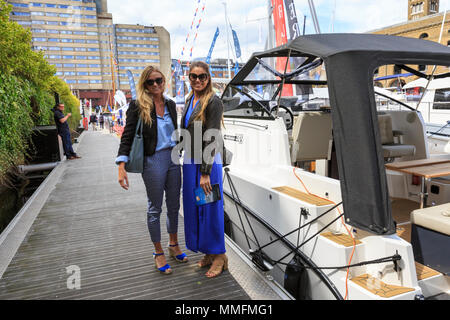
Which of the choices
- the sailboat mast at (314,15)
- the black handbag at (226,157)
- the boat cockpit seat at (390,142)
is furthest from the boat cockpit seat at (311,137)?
the sailboat mast at (314,15)

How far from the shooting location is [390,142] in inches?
170

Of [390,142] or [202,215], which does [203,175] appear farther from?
[390,142]

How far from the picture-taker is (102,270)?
9.43 feet

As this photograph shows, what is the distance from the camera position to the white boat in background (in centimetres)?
198

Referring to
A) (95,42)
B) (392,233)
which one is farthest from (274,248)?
(95,42)

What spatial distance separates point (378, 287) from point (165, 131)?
1.91 m

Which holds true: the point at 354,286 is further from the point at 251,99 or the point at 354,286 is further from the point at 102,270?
the point at 251,99

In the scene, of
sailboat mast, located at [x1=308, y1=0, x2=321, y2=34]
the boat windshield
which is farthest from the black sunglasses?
sailboat mast, located at [x1=308, y1=0, x2=321, y2=34]

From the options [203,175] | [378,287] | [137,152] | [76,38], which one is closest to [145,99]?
[137,152]

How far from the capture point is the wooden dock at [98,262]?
251 cm

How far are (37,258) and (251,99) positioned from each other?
9.62ft

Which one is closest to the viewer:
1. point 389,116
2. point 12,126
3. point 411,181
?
point 411,181

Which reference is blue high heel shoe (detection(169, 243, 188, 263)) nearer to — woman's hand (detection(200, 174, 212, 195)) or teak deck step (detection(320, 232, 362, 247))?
woman's hand (detection(200, 174, 212, 195))

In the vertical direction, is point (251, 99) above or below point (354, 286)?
above
